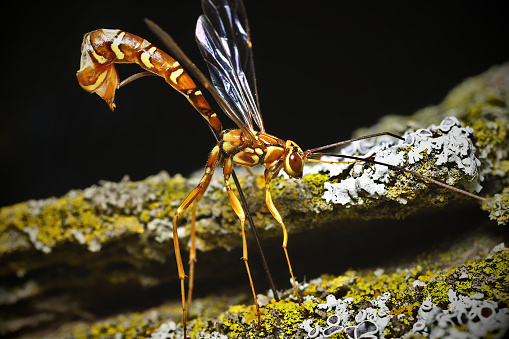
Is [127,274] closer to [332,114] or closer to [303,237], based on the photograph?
[303,237]

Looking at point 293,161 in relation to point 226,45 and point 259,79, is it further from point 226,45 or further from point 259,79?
point 259,79

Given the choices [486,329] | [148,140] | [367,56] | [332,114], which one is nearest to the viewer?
[486,329]

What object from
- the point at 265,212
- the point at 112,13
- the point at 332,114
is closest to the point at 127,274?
the point at 265,212

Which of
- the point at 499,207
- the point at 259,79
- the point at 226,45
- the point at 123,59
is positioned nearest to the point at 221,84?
the point at 226,45

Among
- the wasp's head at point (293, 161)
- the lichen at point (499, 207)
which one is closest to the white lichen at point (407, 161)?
the lichen at point (499, 207)

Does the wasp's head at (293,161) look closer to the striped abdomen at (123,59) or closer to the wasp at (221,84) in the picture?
the wasp at (221,84)

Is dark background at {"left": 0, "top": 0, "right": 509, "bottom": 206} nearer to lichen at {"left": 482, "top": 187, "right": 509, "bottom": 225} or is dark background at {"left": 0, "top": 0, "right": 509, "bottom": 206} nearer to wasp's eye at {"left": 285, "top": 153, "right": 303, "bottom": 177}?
wasp's eye at {"left": 285, "top": 153, "right": 303, "bottom": 177}
